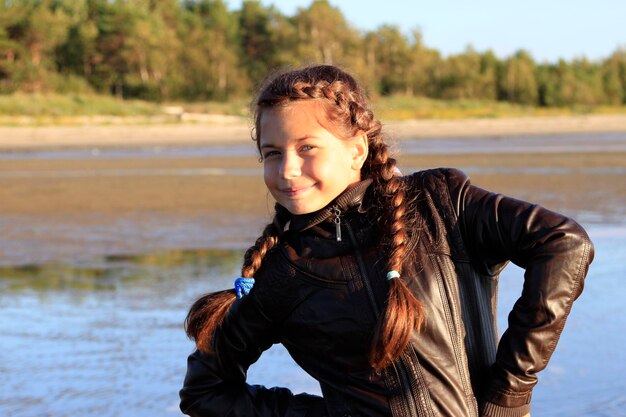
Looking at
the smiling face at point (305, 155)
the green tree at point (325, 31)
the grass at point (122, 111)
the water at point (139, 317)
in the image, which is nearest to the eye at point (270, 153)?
the smiling face at point (305, 155)

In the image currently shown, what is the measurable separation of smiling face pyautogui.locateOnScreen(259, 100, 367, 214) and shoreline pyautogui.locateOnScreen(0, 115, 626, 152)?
2133 centimetres

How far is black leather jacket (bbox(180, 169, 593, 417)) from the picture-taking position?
62.9 inches

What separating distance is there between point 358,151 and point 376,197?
0.32 ft

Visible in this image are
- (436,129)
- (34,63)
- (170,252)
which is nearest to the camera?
(170,252)

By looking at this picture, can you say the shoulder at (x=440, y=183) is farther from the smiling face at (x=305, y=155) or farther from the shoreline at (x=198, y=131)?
the shoreline at (x=198, y=131)

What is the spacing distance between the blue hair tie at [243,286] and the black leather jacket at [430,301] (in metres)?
0.02

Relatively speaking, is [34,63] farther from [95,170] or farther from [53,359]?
[53,359]

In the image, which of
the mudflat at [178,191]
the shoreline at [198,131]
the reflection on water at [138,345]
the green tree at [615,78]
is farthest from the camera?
the green tree at [615,78]

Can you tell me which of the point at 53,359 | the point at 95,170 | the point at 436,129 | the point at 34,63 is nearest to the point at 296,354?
the point at 53,359

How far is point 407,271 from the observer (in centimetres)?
162

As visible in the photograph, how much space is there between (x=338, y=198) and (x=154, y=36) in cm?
4324

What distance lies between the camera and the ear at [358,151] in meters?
1.75

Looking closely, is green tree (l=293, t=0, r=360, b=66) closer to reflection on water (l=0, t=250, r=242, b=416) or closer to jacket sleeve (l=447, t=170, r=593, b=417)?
reflection on water (l=0, t=250, r=242, b=416)

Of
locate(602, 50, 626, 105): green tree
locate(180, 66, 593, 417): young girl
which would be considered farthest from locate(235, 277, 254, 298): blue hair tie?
locate(602, 50, 626, 105): green tree
